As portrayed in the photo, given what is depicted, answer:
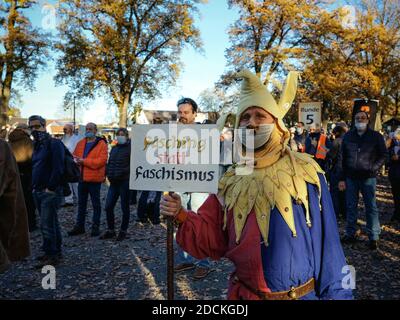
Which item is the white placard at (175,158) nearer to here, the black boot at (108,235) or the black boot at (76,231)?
the black boot at (108,235)

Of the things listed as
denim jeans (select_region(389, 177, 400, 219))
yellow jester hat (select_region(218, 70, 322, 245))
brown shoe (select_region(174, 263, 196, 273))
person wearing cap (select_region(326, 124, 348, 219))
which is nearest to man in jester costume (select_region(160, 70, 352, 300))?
yellow jester hat (select_region(218, 70, 322, 245))

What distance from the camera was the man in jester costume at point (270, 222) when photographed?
6.13 feet

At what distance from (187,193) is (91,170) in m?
2.53

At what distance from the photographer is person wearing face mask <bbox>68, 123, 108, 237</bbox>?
6.62 metres

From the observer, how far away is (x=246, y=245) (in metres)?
1.94

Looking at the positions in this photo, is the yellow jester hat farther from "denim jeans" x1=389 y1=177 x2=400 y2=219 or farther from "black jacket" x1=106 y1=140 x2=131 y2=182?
"denim jeans" x1=389 y1=177 x2=400 y2=219

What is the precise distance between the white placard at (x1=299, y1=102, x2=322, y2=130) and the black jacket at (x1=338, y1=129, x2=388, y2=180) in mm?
4076

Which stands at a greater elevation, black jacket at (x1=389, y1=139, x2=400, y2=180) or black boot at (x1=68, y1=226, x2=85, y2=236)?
black jacket at (x1=389, y1=139, x2=400, y2=180)

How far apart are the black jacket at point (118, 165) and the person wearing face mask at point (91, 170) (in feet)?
0.70

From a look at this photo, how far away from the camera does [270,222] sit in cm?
192

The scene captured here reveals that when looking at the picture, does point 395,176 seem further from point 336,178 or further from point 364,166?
point 364,166

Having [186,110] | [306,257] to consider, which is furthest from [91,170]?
[306,257]

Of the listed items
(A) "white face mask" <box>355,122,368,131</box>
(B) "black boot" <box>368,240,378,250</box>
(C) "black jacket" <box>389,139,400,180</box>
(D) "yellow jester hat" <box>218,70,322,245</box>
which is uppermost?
(A) "white face mask" <box>355,122,368,131</box>
